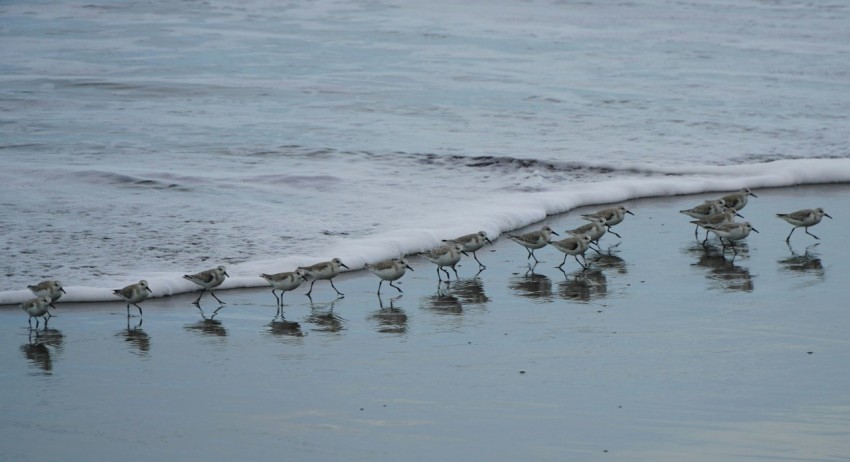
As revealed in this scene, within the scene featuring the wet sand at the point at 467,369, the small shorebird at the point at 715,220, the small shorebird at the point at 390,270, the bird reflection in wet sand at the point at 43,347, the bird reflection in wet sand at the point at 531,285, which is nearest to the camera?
the wet sand at the point at 467,369

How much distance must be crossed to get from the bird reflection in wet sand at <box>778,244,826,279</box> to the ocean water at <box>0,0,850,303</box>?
11.2 ft

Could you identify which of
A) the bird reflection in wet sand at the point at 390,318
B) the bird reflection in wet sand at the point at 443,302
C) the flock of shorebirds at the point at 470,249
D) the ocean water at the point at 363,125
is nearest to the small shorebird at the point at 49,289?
the flock of shorebirds at the point at 470,249

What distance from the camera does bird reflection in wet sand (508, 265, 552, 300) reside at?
1142cm

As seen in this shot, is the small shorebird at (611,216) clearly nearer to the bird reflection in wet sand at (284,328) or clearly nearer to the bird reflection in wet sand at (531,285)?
the bird reflection in wet sand at (531,285)

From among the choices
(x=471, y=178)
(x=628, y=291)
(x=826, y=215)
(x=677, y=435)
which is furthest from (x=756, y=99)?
(x=677, y=435)

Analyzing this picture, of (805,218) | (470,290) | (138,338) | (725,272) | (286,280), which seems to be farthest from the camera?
(805,218)

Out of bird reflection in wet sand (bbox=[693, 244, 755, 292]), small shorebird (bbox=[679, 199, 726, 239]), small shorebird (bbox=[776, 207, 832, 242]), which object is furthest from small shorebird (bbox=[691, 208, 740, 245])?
small shorebird (bbox=[776, 207, 832, 242])

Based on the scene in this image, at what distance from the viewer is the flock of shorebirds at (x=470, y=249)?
1074 centimetres

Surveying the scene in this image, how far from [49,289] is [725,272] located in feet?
21.4

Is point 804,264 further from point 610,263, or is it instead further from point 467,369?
point 467,369

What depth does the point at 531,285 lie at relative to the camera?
38.8 feet

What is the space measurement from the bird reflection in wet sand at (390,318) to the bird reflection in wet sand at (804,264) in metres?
4.06

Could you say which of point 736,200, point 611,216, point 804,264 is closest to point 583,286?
point 611,216

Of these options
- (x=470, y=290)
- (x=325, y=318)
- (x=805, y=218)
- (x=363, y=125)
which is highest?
(x=363, y=125)
